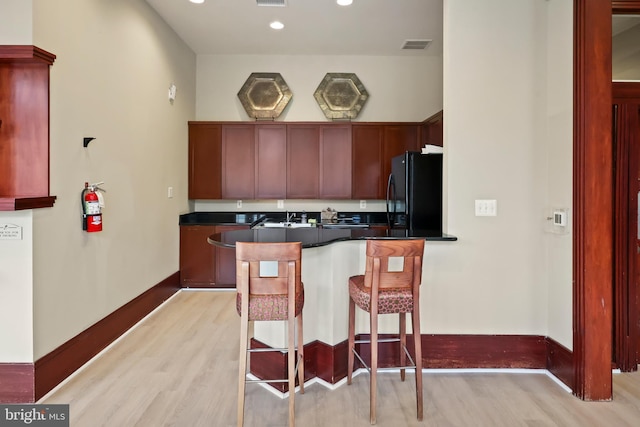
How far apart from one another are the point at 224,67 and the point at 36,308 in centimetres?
414

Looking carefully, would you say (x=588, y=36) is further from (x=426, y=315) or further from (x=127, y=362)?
(x=127, y=362)

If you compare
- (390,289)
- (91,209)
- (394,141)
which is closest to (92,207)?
(91,209)

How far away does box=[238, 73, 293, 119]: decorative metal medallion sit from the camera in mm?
5480

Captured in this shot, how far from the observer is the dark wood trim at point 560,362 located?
2.55m

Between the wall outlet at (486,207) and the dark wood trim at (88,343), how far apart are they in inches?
118

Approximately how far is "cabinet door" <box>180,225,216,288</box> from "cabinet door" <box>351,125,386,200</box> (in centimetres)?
204

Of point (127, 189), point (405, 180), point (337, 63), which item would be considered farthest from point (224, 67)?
point (405, 180)

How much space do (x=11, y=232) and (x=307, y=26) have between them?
3552 millimetres

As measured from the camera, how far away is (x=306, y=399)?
2.41m

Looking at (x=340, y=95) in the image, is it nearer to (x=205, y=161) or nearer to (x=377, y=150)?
(x=377, y=150)

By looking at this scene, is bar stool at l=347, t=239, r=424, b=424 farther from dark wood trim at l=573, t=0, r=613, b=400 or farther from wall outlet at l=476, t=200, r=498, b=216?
dark wood trim at l=573, t=0, r=613, b=400

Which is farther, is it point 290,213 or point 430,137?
point 290,213

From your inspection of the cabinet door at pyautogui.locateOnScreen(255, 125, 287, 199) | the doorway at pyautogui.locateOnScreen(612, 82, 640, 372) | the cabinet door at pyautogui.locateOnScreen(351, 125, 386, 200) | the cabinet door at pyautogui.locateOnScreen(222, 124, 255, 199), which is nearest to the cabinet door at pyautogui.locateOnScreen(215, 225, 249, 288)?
the cabinet door at pyautogui.locateOnScreen(222, 124, 255, 199)

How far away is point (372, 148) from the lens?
17.7 ft
